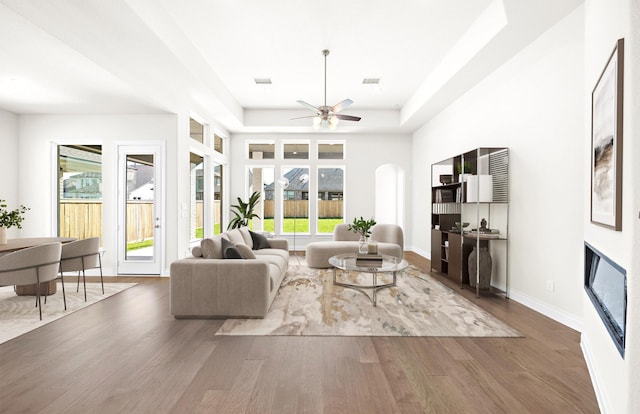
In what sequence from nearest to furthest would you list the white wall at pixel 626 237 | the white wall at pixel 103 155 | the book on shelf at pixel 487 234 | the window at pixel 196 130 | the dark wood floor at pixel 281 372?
the white wall at pixel 626 237, the dark wood floor at pixel 281 372, the book on shelf at pixel 487 234, the white wall at pixel 103 155, the window at pixel 196 130

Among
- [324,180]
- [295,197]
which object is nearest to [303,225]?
[295,197]

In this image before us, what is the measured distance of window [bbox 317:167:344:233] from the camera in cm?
865

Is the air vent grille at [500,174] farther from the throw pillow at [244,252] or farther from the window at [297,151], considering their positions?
the window at [297,151]

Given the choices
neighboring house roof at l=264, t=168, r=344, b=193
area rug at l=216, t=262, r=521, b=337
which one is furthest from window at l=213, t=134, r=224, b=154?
area rug at l=216, t=262, r=521, b=337

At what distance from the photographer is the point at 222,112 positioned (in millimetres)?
6555

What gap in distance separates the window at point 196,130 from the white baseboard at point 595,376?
20.2 feet

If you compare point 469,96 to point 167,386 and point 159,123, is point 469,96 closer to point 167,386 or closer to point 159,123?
point 159,123

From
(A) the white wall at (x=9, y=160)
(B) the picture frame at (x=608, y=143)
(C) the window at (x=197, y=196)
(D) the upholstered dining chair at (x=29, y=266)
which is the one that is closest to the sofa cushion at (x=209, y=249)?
(D) the upholstered dining chair at (x=29, y=266)

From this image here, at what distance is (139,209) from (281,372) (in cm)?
436

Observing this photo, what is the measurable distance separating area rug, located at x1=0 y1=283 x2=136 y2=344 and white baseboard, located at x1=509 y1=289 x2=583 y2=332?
5113 millimetres

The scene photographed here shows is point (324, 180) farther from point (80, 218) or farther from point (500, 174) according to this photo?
point (80, 218)

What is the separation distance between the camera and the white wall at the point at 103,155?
539 cm

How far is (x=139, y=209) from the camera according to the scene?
5562mm

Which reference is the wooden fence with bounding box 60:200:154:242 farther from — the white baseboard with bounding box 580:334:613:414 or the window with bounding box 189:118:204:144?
the white baseboard with bounding box 580:334:613:414
